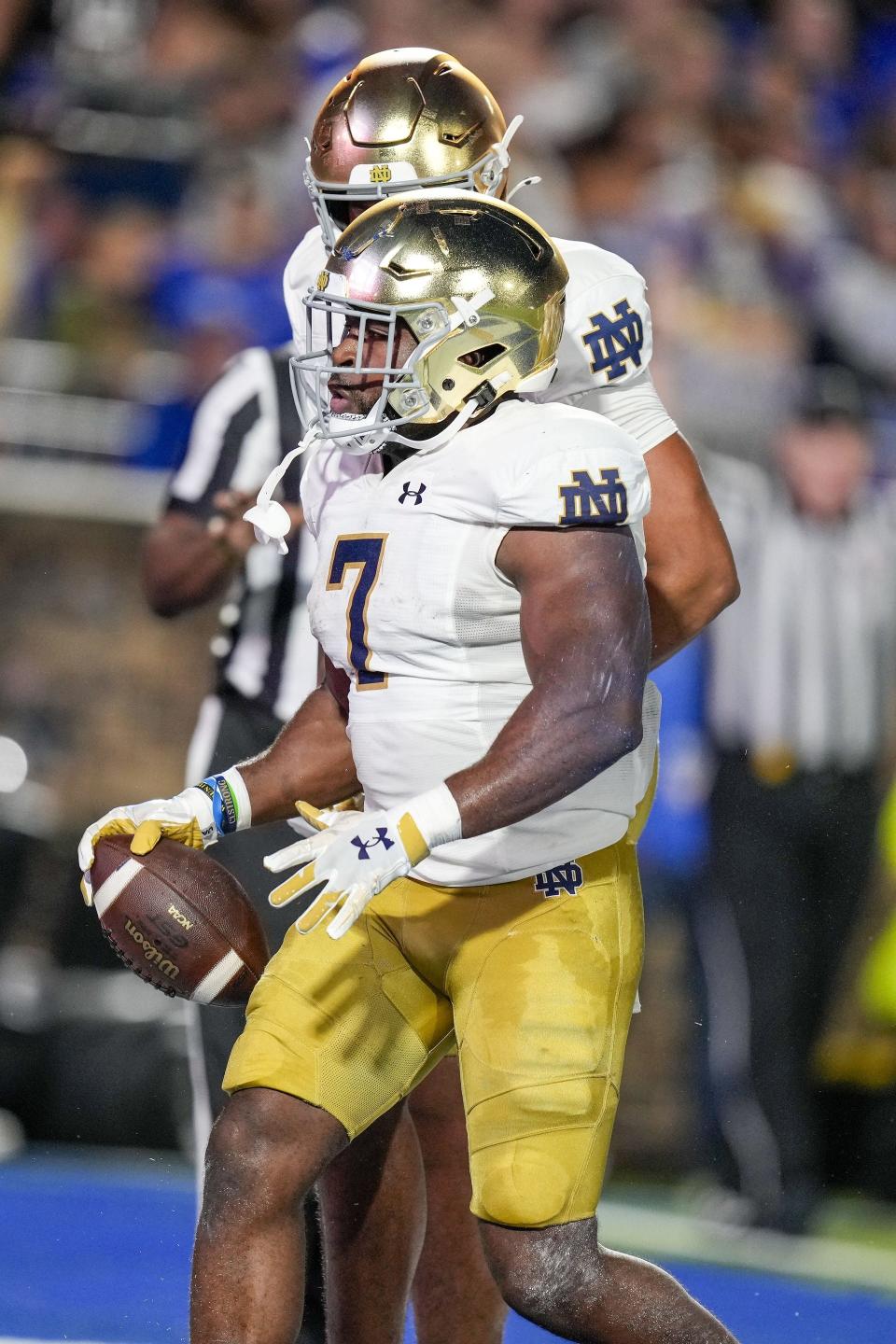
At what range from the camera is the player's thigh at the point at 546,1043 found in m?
2.31

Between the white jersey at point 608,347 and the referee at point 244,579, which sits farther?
the referee at point 244,579

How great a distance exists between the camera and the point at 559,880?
96.4 inches

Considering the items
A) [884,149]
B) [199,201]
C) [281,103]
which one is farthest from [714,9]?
[199,201]

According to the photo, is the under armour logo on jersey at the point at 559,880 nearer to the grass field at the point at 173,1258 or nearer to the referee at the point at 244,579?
the referee at the point at 244,579

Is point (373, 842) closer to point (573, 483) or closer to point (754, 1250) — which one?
point (573, 483)

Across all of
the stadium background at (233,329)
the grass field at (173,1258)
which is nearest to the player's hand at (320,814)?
the grass field at (173,1258)

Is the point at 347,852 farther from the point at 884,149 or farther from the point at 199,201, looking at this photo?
the point at 884,149

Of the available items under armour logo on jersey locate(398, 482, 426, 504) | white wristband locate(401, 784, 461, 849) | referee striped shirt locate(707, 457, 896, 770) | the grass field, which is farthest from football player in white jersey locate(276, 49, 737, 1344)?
referee striped shirt locate(707, 457, 896, 770)

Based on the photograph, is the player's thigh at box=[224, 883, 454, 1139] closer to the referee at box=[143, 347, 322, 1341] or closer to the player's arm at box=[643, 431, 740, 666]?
the player's arm at box=[643, 431, 740, 666]

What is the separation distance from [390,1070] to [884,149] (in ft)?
21.7

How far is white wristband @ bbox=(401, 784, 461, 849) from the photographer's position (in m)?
2.20

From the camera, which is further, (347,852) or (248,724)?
(248,724)

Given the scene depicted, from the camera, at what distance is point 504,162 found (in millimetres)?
2920

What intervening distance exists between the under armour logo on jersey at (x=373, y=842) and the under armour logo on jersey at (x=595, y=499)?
43cm
